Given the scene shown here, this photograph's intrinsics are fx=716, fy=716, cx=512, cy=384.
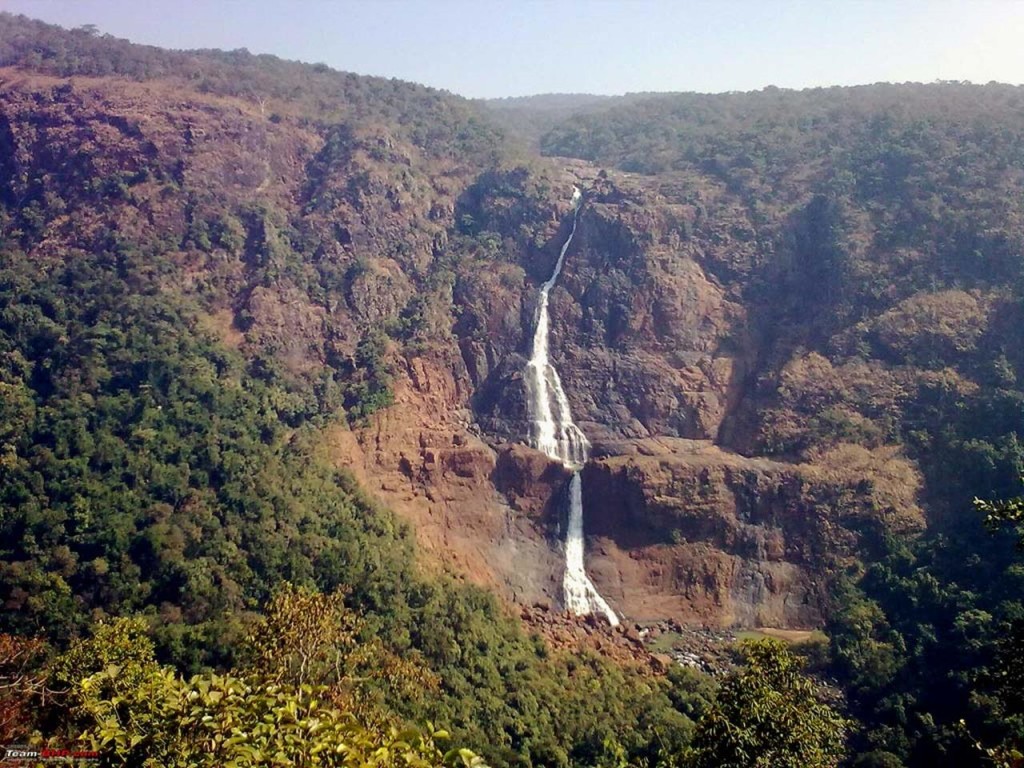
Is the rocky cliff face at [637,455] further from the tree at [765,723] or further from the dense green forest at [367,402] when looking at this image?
the tree at [765,723]

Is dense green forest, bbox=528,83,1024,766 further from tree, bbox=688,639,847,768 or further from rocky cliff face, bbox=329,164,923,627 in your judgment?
tree, bbox=688,639,847,768

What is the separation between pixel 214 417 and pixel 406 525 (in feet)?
27.1

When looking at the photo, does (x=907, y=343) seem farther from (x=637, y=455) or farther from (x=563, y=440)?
(x=563, y=440)

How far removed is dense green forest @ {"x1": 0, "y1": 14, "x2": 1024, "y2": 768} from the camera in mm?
12453

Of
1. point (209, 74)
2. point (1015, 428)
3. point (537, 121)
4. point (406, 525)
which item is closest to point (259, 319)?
point (406, 525)

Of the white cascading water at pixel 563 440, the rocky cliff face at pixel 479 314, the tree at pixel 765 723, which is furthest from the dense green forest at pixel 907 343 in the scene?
the white cascading water at pixel 563 440

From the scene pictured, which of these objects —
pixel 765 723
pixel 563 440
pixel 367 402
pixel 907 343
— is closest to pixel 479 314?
pixel 563 440

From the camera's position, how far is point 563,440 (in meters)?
33.2

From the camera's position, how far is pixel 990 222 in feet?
111

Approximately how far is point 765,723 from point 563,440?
23.0 m

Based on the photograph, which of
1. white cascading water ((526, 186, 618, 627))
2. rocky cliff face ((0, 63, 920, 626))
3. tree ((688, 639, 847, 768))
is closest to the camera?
tree ((688, 639, 847, 768))

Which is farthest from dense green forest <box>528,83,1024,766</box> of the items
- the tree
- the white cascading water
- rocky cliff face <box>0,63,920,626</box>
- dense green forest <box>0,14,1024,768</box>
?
the white cascading water

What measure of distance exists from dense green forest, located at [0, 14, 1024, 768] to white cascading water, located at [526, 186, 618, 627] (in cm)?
326

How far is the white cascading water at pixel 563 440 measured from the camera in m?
28.6
